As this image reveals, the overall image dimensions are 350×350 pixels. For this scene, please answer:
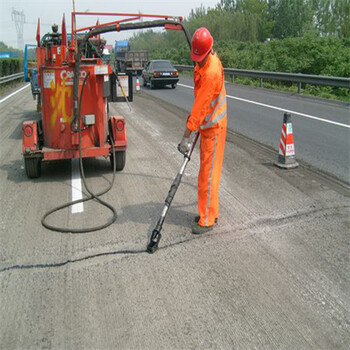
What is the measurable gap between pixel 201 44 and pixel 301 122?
779 cm

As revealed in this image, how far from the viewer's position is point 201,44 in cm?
427

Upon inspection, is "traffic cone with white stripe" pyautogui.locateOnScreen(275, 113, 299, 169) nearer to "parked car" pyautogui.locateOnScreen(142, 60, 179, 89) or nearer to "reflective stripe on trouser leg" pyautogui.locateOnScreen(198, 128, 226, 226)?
"reflective stripe on trouser leg" pyautogui.locateOnScreen(198, 128, 226, 226)

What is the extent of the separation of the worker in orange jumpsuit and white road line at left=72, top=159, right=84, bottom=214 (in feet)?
5.51

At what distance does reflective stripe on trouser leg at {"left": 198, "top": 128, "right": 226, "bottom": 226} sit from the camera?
180 inches

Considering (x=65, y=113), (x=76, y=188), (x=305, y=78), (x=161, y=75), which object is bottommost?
(x=76, y=188)

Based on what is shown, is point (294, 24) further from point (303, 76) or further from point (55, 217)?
point (55, 217)

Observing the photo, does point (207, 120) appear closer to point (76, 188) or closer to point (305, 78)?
point (76, 188)

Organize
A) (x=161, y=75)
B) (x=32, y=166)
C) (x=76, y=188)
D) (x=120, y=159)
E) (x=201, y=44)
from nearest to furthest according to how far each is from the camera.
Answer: (x=201, y=44) < (x=76, y=188) < (x=32, y=166) < (x=120, y=159) < (x=161, y=75)

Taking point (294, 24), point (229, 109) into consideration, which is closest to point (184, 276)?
point (229, 109)

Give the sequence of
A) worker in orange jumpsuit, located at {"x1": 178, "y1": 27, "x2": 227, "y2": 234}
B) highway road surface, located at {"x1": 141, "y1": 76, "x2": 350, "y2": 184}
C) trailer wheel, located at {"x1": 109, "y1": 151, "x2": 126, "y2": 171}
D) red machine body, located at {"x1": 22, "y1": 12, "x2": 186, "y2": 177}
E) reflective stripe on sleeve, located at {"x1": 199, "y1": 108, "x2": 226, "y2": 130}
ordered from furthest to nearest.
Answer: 1. highway road surface, located at {"x1": 141, "y1": 76, "x2": 350, "y2": 184}
2. trailer wheel, located at {"x1": 109, "y1": 151, "x2": 126, "y2": 171}
3. red machine body, located at {"x1": 22, "y1": 12, "x2": 186, "y2": 177}
4. reflective stripe on sleeve, located at {"x1": 199, "y1": 108, "x2": 226, "y2": 130}
5. worker in orange jumpsuit, located at {"x1": 178, "y1": 27, "x2": 227, "y2": 234}

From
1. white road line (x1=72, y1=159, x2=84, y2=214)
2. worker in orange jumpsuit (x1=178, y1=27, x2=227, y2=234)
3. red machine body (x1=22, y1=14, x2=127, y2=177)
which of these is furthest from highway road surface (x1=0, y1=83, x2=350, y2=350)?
red machine body (x1=22, y1=14, x2=127, y2=177)

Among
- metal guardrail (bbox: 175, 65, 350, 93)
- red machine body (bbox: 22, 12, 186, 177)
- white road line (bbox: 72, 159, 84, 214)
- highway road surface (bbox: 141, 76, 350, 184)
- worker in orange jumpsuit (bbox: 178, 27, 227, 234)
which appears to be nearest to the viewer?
worker in orange jumpsuit (bbox: 178, 27, 227, 234)

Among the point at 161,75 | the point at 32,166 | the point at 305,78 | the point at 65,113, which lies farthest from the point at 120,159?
the point at 161,75

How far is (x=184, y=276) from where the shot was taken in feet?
12.4
